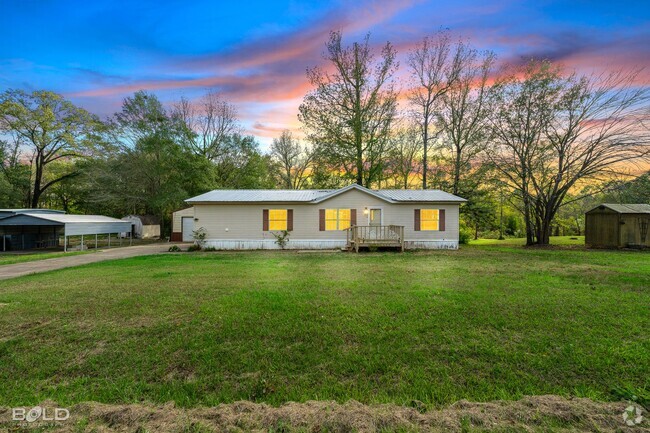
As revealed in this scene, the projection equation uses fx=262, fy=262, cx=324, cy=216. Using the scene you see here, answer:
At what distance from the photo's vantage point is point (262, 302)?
5.24m

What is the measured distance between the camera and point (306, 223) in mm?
15328

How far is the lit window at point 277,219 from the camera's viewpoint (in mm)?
15359

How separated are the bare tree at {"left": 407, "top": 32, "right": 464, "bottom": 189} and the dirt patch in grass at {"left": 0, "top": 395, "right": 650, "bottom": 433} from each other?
70.5 ft

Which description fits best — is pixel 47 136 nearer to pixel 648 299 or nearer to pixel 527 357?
pixel 527 357

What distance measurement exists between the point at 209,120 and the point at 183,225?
1207 cm

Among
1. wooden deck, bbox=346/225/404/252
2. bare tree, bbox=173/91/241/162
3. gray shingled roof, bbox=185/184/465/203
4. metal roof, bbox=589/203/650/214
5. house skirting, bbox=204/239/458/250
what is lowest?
house skirting, bbox=204/239/458/250

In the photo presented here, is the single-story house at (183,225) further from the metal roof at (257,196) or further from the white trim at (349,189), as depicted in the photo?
the white trim at (349,189)

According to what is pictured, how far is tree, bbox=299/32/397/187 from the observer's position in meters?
21.4

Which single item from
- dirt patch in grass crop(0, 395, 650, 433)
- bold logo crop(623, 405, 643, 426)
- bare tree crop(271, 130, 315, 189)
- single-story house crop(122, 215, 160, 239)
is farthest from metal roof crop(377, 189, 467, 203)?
single-story house crop(122, 215, 160, 239)

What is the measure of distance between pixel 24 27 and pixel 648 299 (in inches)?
795

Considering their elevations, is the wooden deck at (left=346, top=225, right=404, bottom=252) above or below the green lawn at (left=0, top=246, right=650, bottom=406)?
above

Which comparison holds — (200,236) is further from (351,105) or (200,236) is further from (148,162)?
(351,105)

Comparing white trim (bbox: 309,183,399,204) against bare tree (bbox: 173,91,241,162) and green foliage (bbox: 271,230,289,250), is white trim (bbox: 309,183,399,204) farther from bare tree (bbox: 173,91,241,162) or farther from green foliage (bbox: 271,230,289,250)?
bare tree (bbox: 173,91,241,162)

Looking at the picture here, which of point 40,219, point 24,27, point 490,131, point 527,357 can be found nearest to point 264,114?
point 24,27
